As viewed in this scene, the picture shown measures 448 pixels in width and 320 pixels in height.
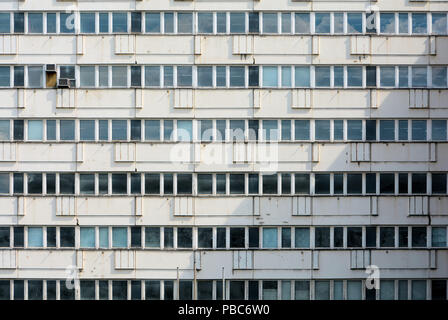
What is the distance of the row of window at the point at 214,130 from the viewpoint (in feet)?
106

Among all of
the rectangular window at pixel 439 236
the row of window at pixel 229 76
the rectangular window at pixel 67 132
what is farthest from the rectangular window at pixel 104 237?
the rectangular window at pixel 439 236

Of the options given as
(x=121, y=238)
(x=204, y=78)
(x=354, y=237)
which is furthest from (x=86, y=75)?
(x=354, y=237)

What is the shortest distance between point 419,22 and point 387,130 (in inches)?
201

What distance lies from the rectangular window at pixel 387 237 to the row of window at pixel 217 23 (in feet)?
29.4

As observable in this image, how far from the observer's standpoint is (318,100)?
106 ft

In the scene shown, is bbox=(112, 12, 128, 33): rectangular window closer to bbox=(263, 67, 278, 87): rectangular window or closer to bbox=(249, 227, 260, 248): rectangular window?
bbox=(263, 67, 278, 87): rectangular window

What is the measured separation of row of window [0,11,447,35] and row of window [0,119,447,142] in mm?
4067

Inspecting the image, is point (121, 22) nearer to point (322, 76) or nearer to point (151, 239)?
point (322, 76)

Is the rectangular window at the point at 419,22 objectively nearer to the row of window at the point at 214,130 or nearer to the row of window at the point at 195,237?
the row of window at the point at 214,130

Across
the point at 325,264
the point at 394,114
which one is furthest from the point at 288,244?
the point at 394,114

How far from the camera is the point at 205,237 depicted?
32469mm

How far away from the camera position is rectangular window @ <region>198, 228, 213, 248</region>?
32.5 meters

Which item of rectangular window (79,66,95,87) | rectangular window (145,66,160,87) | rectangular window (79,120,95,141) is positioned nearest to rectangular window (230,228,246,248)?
rectangular window (145,66,160,87)
